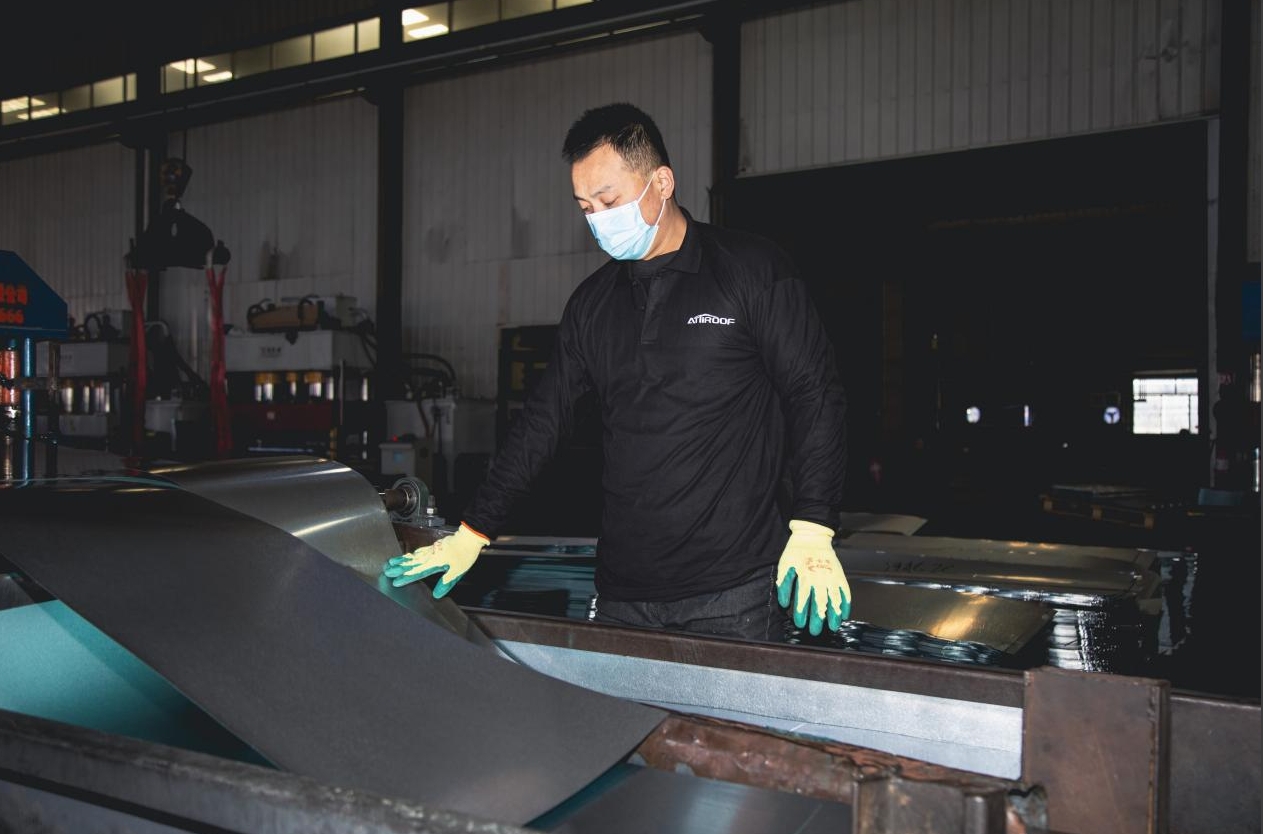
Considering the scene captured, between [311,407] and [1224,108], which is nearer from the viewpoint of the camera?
[1224,108]

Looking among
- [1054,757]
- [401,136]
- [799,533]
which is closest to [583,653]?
[799,533]

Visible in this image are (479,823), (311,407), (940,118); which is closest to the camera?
(479,823)

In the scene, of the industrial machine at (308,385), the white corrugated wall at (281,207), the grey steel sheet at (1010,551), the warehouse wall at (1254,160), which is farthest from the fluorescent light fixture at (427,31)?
the grey steel sheet at (1010,551)

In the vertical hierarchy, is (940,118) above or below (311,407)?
above

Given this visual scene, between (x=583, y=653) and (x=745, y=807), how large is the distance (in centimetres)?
41

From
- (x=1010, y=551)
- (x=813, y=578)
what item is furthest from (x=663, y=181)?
(x=1010, y=551)

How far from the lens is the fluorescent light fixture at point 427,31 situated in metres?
8.27

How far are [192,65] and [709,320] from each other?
10.2m

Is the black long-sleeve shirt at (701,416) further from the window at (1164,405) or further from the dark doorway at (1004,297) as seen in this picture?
the window at (1164,405)

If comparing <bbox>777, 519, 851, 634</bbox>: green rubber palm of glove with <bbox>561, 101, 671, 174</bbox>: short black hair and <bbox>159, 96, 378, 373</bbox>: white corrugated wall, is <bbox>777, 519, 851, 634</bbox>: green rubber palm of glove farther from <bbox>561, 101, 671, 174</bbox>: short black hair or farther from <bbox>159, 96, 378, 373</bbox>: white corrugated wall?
<bbox>159, 96, 378, 373</bbox>: white corrugated wall

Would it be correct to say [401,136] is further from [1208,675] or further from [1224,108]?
[1208,675]

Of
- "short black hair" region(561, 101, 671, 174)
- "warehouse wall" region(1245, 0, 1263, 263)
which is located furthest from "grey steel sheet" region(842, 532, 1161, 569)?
"warehouse wall" region(1245, 0, 1263, 263)

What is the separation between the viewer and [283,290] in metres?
9.57

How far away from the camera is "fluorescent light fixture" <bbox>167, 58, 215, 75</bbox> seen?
957 centimetres
